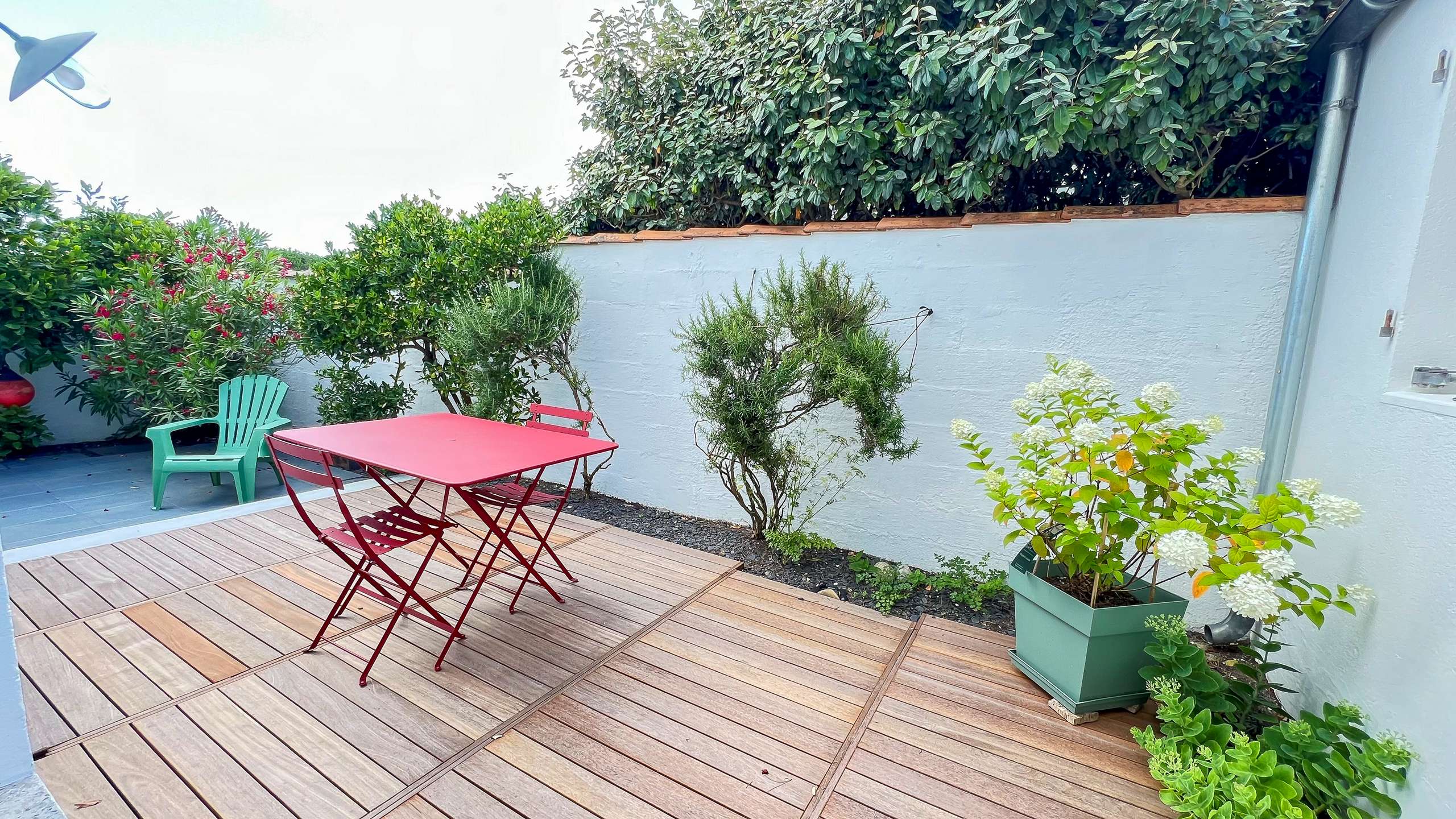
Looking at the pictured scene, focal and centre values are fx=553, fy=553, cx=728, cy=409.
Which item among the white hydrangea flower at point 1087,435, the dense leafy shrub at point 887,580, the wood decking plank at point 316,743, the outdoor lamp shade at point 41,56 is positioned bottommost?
the dense leafy shrub at point 887,580

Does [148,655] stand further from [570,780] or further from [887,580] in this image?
[887,580]

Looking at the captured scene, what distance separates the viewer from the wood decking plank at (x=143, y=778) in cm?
148

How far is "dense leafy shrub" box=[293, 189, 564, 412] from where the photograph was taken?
4078 millimetres

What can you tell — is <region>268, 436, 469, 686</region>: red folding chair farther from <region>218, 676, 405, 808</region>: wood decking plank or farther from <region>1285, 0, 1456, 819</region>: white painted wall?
<region>1285, 0, 1456, 819</region>: white painted wall

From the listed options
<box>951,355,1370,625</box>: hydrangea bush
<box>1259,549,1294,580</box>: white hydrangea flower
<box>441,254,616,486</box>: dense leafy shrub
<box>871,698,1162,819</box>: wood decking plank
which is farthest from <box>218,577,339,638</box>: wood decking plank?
<box>1259,549,1294,580</box>: white hydrangea flower

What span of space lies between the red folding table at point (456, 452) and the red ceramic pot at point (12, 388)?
17.0ft

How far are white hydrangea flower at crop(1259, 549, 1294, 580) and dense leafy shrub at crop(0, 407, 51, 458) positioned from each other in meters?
8.88

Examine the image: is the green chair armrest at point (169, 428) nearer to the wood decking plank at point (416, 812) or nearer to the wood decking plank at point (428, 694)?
the wood decking plank at point (428, 694)

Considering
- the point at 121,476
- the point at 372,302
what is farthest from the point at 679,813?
the point at 121,476

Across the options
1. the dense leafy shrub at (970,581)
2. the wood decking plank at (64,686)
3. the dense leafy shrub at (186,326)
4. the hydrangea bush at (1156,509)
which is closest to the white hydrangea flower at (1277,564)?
the hydrangea bush at (1156,509)

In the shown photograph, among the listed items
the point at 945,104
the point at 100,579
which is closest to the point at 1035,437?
the point at 945,104

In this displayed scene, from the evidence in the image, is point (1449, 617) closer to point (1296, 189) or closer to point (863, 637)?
point (863, 637)

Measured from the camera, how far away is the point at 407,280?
4.34 metres

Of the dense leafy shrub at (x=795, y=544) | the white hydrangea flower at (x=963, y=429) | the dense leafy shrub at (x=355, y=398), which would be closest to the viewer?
the white hydrangea flower at (x=963, y=429)
